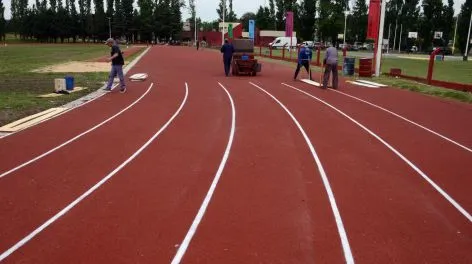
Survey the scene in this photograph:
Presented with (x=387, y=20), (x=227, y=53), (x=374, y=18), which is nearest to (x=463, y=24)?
(x=387, y=20)

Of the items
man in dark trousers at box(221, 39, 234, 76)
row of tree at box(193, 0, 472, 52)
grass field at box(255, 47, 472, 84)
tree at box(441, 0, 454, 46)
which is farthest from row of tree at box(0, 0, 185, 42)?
man in dark trousers at box(221, 39, 234, 76)

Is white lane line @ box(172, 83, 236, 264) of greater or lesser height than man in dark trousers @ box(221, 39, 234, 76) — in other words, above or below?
below

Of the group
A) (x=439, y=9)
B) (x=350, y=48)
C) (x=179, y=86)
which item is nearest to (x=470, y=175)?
(x=179, y=86)

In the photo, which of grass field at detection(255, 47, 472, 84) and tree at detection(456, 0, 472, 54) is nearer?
grass field at detection(255, 47, 472, 84)

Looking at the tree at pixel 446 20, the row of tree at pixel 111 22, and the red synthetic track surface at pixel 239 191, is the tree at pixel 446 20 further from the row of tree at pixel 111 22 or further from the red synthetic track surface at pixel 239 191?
the red synthetic track surface at pixel 239 191

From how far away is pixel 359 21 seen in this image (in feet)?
299

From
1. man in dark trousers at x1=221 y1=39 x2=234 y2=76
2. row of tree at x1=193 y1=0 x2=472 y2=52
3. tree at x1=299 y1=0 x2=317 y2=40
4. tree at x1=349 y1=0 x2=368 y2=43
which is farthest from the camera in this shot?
tree at x1=349 y1=0 x2=368 y2=43

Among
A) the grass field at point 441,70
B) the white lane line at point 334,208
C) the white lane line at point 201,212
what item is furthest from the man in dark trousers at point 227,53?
the white lane line at point 201,212

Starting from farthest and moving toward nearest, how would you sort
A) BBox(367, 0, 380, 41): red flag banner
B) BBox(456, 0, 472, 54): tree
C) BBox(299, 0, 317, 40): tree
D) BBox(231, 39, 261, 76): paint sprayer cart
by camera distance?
1. BBox(299, 0, 317, 40): tree
2. BBox(456, 0, 472, 54): tree
3. BBox(367, 0, 380, 41): red flag banner
4. BBox(231, 39, 261, 76): paint sprayer cart

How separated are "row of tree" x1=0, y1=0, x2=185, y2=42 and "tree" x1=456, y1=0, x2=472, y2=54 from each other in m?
53.5

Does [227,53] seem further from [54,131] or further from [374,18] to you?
[54,131]

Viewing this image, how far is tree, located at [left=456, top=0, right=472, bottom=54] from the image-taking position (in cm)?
6325

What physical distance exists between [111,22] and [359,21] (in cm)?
5280

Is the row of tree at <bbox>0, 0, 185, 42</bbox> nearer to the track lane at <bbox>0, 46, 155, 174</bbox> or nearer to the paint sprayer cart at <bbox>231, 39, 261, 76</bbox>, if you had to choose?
the paint sprayer cart at <bbox>231, 39, 261, 76</bbox>
